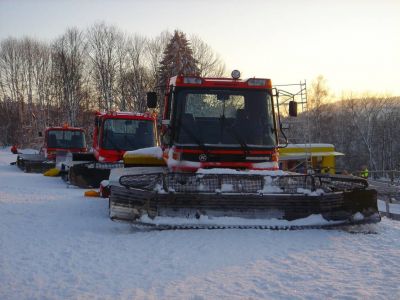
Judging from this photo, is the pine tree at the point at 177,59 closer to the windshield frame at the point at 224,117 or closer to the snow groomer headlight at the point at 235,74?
the snow groomer headlight at the point at 235,74

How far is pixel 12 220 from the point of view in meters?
7.99

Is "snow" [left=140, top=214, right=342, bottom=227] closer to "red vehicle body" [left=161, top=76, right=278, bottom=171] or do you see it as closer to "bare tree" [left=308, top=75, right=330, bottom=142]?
"red vehicle body" [left=161, top=76, right=278, bottom=171]

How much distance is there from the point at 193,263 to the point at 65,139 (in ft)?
57.4

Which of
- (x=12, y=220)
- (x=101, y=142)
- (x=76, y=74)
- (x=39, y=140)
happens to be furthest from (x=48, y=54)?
(x=12, y=220)

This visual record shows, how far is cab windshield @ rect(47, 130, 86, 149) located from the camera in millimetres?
21391

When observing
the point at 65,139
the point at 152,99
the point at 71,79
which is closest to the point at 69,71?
the point at 71,79

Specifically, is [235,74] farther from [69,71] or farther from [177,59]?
[69,71]

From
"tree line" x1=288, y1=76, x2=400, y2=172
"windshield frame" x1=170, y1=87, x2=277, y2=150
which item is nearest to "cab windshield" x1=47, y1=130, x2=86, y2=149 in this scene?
"windshield frame" x1=170, y1=87, x2=277, y2=150

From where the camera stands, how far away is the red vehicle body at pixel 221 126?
7672 millimetres

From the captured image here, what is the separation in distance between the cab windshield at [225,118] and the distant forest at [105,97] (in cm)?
3532

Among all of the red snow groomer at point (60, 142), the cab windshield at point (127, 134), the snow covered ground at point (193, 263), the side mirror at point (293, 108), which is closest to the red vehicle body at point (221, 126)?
the side mirror at point (293, 108)

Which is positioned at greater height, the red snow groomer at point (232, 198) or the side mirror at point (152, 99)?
the side mirror at point (152, 99)

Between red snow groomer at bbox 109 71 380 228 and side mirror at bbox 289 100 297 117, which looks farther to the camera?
side mirror at bbox 289 100 297 117

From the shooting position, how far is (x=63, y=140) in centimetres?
2152
